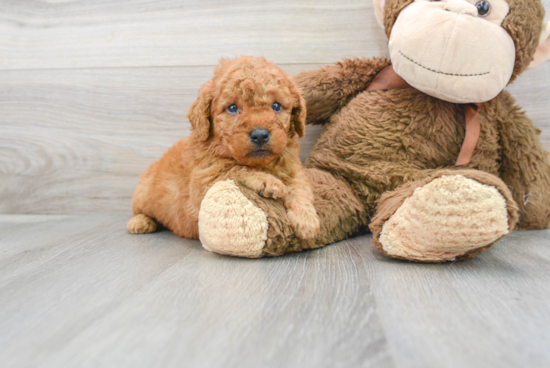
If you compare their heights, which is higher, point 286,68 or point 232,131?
point 286,68

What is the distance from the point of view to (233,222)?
3.09ft

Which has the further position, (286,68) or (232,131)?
(286,68)

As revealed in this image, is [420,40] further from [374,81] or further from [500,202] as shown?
[500,202]

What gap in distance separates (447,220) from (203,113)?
618 mm

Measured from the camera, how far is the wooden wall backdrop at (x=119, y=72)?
4.84 feet

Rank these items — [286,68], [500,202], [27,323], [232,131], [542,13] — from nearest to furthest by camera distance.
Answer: [27,323], [500,202], [232,131], [542,13], [286,68]

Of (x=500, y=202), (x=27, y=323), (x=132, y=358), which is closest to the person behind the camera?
(x=132, y=358)

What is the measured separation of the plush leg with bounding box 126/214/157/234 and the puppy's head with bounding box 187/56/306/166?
42 centimetres

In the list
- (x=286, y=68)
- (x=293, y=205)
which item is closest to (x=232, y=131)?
(x=293, y=205)

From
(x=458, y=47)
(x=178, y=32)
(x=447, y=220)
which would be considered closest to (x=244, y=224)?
(x=447, y=220)

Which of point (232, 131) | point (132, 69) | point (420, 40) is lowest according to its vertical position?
point (232, 131)

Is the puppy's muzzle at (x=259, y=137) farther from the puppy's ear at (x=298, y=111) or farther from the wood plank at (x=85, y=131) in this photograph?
the wood plank at (x=85, y=131)

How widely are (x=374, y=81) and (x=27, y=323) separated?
3.61ft

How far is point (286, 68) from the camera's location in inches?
58.7
